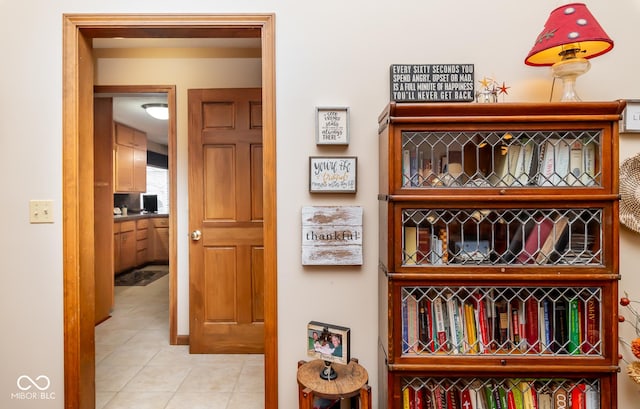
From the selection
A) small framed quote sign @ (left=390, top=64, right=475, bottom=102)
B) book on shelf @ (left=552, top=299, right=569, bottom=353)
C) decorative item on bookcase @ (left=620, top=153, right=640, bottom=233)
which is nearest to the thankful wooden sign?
small framed quote sign @ (left=390, top=64, right=475, bottom=102)

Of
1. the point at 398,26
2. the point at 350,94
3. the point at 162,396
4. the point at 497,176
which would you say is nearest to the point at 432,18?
the point at 398,26

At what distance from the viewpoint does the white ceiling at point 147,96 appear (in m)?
2.69

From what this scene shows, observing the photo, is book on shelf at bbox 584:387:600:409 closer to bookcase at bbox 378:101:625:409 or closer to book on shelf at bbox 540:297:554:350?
bookcase at bbox 378:101:625:409

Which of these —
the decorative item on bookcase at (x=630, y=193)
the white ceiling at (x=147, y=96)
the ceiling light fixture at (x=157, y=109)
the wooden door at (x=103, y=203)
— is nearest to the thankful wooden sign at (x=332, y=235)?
the decorative item on bookcase at (x=630, y=193)

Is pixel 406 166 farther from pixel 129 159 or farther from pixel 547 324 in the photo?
pixel 129 159

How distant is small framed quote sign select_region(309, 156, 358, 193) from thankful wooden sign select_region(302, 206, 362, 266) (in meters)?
0.10

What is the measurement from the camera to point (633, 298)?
1698 mm

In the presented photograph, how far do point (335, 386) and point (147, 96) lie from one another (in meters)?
2.92

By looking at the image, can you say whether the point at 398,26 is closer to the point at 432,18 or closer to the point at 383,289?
the point at 432,18

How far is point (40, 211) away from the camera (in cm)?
175

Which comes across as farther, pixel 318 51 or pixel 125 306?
pixel 125 306

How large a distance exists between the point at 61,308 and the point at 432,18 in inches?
95.0

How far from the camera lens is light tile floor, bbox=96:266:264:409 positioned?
6.88 ft

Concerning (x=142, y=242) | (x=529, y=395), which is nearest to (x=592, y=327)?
(x=529, y=395)
